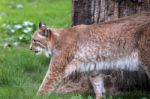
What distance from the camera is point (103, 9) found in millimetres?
8828

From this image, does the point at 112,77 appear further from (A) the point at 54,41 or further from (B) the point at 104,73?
(A) the point at 54,41

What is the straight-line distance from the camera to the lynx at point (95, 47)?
25.6 feet

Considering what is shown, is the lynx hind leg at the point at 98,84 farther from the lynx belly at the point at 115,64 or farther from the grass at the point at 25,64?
the lynx belly at the point at 115,64

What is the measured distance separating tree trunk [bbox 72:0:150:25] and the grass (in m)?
1.16

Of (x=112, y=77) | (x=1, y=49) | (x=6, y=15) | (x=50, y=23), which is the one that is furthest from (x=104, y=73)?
(x=6, y=15)

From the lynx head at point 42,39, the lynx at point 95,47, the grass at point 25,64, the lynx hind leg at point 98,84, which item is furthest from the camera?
the lynx hind leg at point 98,84

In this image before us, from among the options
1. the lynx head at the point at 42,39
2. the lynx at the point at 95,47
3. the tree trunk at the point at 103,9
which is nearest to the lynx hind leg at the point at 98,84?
the lynx at the point at 95,47

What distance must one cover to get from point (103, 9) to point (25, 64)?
1.86 m

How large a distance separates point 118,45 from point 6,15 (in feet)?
26.0

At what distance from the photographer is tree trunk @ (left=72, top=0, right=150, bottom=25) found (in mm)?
8648

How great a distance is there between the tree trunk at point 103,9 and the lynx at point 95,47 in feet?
1.97

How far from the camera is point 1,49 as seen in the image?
11.4 m

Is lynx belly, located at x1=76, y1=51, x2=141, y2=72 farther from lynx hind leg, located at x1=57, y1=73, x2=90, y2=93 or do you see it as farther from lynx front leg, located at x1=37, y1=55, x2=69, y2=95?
lynx hind leg, located at x1=57, y1=73, x2=90, y2=93

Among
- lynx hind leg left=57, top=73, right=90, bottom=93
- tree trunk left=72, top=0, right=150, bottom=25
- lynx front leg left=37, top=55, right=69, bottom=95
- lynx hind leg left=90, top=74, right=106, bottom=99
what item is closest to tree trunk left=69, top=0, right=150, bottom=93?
tree trunk left=72, top=0, right=150, bottom=25
